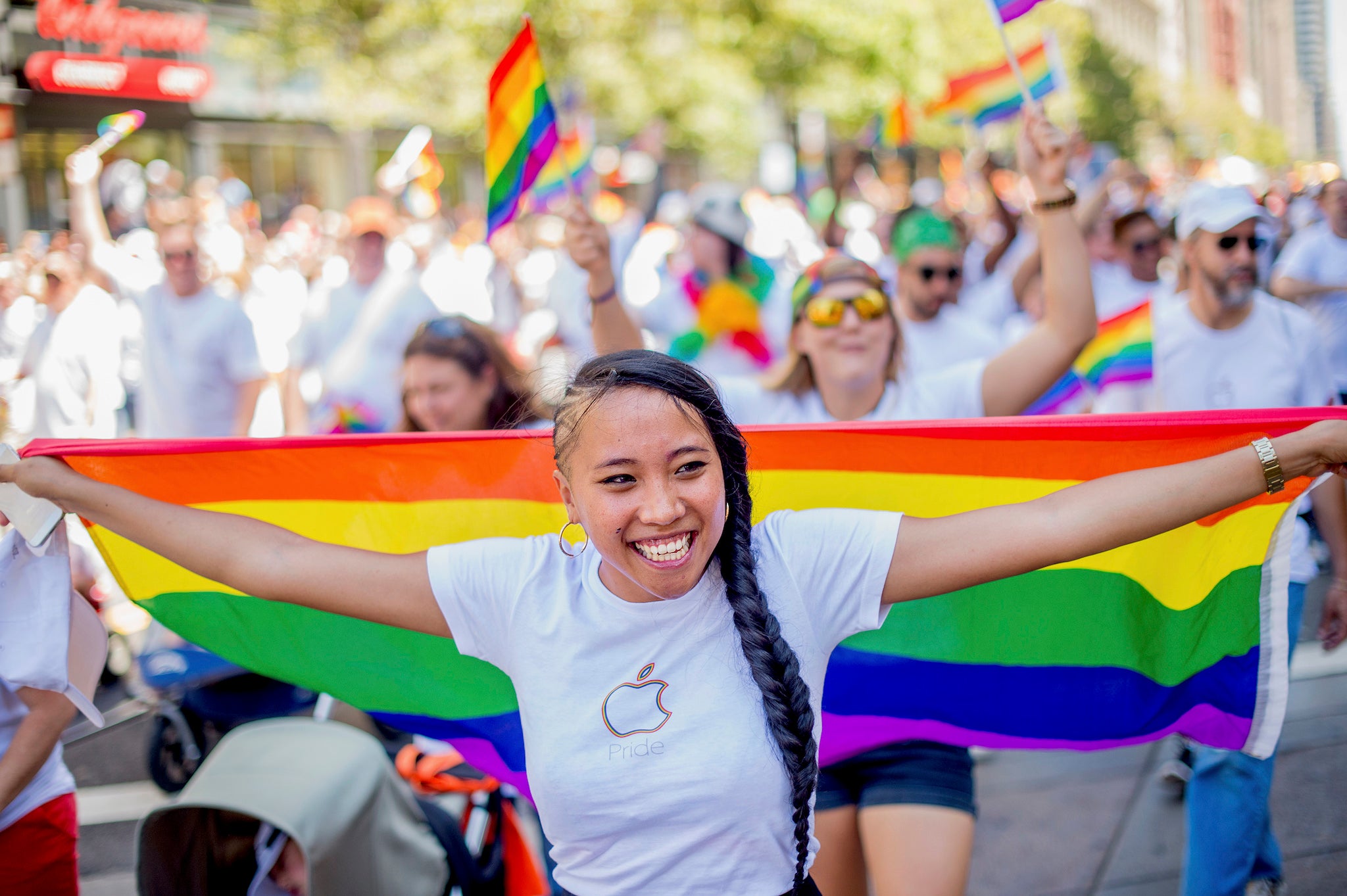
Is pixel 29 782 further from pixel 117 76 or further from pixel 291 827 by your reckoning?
pixel 117 76

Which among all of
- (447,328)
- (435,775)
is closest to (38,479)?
(435,775)

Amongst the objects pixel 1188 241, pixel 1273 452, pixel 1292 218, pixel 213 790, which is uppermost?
pixel 1292 218

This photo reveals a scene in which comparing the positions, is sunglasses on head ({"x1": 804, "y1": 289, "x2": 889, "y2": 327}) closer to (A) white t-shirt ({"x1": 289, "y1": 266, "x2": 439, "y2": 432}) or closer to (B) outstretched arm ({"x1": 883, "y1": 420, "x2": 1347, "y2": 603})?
(B) outstretched arm ({"x1": 883, "y1": 420, "x2": 1347, "y2": 603})

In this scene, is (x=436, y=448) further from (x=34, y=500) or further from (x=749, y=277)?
(x=749, y=277)

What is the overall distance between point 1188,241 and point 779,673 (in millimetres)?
2972

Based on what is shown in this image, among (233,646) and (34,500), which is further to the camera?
(233,646)

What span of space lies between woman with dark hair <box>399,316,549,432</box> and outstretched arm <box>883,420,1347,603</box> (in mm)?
2062

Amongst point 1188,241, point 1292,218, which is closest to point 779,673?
point 1188,241

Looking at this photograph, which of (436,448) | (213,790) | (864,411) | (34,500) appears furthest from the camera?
(864,411)

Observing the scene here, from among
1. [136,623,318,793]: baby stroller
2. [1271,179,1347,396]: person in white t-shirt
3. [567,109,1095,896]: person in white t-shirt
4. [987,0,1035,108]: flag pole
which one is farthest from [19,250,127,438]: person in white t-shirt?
[1271,179,1347,396]: person in white t-shirt

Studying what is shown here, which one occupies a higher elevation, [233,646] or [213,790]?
[233,646]

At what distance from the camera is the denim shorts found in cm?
278

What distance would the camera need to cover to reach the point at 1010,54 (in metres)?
3.82

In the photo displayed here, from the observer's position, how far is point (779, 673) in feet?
6.94
